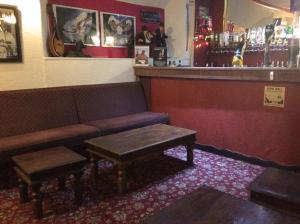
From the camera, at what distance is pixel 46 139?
2832 millimetres

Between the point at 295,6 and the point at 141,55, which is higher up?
the point at 295,6

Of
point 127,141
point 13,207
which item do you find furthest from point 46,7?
point 13,207

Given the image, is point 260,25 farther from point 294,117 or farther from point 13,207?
point 13,207

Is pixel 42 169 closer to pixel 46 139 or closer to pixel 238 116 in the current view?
pixel 46 139

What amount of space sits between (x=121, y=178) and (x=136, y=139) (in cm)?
47

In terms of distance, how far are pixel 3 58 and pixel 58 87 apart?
748mm

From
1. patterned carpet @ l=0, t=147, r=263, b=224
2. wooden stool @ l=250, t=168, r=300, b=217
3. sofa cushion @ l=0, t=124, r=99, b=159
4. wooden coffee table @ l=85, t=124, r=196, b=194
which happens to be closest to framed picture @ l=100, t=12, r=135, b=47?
sofa cushion @ l=0, t=124, r=99, b=159

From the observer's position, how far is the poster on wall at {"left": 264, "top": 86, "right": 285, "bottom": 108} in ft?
9.66

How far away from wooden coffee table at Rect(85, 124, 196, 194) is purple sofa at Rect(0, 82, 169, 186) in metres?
0.45

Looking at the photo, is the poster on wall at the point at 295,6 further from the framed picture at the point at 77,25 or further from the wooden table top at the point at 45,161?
the wooden table top at the point at 45,161

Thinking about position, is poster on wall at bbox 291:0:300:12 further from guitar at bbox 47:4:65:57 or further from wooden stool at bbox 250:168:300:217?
guitar at bbox 47:4:65:57

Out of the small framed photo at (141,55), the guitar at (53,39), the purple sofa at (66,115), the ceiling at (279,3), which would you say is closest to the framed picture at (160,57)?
the small framed photo at (141,55)

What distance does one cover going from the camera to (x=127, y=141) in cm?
272

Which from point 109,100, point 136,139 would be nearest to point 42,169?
point 136,139
